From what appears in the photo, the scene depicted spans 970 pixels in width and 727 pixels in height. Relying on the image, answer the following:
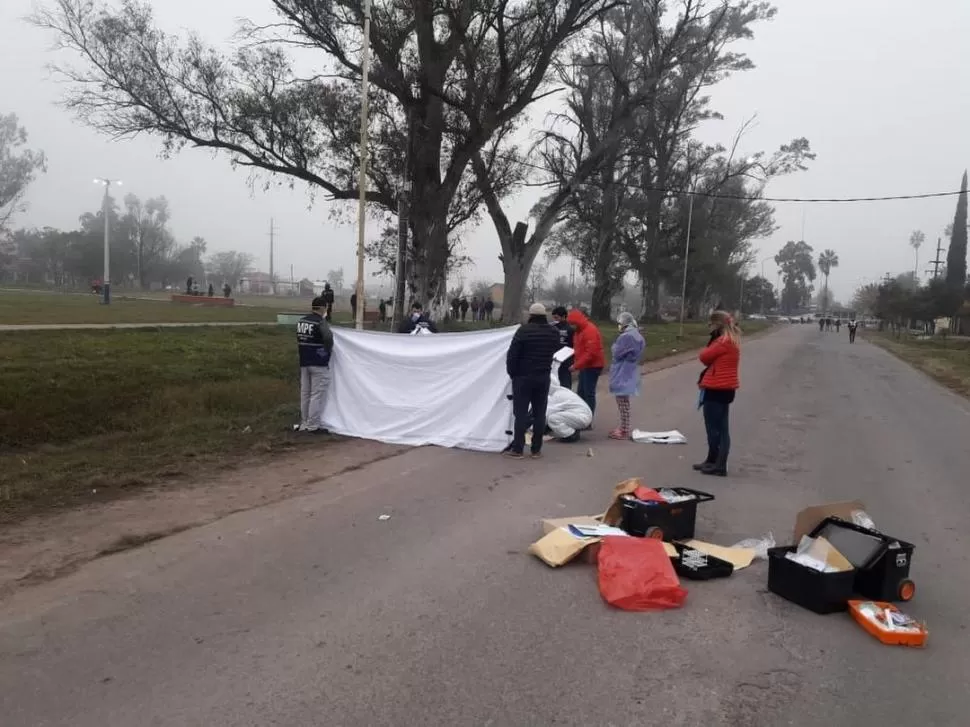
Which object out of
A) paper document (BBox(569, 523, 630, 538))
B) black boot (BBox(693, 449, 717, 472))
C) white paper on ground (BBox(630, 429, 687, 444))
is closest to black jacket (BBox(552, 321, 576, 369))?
white paper on ground (BBox(630, 429, 687, 444))

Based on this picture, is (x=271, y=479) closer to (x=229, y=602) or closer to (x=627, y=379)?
(x=229, y=602)

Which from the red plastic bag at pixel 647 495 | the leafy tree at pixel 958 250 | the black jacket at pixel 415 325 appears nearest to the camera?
the red plastic bag at pixel 647 495

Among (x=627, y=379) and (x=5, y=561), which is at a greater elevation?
(x=627, y=379)

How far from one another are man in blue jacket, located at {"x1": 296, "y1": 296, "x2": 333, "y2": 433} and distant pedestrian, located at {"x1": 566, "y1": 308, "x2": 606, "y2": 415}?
3527 millimetres

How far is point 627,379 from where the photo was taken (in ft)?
34.2

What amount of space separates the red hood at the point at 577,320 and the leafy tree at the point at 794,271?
167m

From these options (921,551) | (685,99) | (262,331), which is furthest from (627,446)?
(685,99)

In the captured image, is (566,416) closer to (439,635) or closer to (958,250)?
(439,635)

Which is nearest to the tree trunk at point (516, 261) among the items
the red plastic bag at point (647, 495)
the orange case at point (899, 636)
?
the red plastic bag at point (647, 495)

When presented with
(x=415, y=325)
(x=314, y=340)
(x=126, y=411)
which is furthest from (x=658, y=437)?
(x=126, y=411)

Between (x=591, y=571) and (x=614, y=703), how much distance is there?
1710 millimetres

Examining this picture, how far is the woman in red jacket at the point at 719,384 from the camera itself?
26.8 feet

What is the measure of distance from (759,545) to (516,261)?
88.0 feet

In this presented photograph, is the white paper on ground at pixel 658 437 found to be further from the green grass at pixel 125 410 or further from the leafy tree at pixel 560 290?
the leafy tree at pixel 560 290
